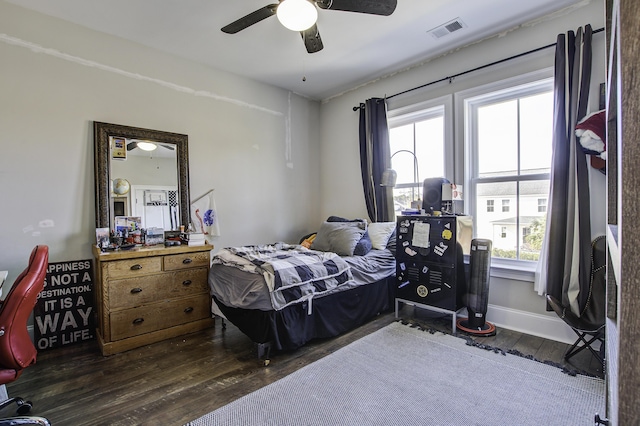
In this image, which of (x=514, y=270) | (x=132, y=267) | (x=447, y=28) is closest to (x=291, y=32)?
(x=447, y=28)

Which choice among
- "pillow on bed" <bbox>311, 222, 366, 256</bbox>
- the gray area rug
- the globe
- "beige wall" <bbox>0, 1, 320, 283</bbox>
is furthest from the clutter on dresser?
the gray area rug

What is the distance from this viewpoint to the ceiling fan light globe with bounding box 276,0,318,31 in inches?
77.5

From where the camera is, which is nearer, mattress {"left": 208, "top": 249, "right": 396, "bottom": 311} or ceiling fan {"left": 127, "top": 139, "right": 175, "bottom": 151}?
mattress {"left": 208, "top": 249, "right": 396, "bottom": 311}

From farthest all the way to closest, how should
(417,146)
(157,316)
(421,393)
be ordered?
(417,146)
(157,316)
(421,393)

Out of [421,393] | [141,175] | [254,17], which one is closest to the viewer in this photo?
[421,393]

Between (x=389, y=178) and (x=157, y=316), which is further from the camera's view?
(x=389, y=178)

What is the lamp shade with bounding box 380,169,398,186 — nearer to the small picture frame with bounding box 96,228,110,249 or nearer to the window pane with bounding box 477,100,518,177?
the window pane with bounding box 477,100,518,177

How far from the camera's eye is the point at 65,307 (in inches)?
109

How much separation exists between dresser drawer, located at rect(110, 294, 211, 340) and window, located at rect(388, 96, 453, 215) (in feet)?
7.94

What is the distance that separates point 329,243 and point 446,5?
8.03ft

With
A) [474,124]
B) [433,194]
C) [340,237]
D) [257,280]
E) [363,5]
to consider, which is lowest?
[257,280]

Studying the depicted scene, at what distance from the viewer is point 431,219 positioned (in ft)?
9.95

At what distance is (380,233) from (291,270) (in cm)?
152

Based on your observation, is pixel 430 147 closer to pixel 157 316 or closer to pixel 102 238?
pixel 157 316
